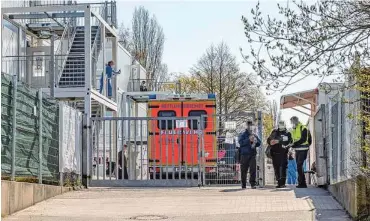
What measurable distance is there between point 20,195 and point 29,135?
1.64m

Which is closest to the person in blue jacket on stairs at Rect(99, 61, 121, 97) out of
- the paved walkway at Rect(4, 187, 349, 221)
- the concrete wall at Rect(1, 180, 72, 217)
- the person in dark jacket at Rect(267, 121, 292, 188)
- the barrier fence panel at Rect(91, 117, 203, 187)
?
the barrier fence panel at Rect(91, 117, 203, 187)

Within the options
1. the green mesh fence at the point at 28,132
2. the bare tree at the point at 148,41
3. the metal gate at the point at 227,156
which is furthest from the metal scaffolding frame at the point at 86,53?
the bare tree at the point at 148,41

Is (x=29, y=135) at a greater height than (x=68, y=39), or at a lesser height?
lesser

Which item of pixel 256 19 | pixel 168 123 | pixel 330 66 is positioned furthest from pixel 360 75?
pixel 168 123

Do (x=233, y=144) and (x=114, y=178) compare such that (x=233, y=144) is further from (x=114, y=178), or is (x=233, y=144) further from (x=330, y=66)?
(x=330, y=66)

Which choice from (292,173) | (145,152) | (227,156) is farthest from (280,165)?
(292,173)

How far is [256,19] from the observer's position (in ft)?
23.4

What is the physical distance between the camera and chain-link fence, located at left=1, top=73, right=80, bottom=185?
10398 millimetres

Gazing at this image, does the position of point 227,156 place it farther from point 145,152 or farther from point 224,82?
point 224,82

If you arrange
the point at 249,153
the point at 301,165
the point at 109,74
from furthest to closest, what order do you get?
the point at 109,74
the point at 301,165
the point at 249,153

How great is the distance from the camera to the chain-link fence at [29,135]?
10398 mm

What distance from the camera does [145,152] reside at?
55.7ft

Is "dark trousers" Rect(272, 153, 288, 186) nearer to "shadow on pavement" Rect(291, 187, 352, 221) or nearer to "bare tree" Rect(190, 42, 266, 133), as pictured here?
"shadow on pavement" Rect(291, 187, 352, 221)

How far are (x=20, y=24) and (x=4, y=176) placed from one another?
11.5 metres
